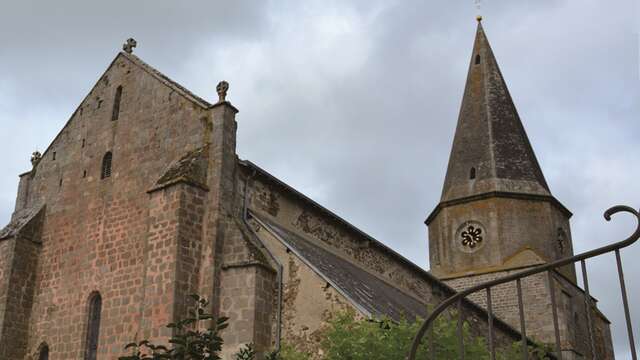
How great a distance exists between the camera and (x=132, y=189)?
55.4ft

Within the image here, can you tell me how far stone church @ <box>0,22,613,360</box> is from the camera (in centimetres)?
1410

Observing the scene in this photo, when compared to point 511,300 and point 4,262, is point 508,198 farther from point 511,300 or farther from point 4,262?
point 4,262

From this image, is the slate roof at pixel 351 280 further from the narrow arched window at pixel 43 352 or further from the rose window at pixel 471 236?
the rose window at pixel 471 236

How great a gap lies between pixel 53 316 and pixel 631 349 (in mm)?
14653

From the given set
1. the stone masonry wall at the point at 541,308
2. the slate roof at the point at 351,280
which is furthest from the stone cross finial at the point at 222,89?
the stone masonry wall at the point at 541,308

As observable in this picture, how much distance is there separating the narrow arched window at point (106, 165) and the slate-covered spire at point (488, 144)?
15.8m

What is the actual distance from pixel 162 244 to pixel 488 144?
19.5m

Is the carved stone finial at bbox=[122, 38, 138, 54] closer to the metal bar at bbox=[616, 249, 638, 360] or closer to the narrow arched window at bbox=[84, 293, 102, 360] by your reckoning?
the narrow arched window at bbox=[84, 293, 102, 360]

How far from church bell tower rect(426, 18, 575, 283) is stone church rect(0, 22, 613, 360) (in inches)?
196

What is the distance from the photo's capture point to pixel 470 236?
2884 cm

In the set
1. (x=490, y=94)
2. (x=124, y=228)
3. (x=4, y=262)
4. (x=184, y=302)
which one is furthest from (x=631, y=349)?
(x=490, y=94)

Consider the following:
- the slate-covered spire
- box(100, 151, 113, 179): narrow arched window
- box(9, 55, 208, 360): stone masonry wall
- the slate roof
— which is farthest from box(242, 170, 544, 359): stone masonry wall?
the slate-covered spire

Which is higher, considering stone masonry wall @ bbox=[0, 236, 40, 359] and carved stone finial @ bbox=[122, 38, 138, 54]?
carved stone finial @ bbox=[122, 38, 138, 54]

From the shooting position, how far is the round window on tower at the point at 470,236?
2861cm
